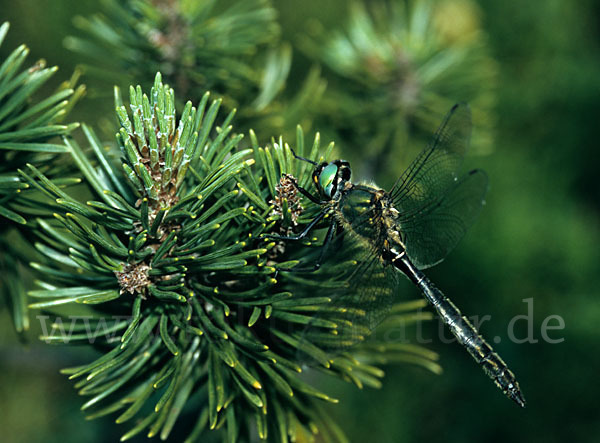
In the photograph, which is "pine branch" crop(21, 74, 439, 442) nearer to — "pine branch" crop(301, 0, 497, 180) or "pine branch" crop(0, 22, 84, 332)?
"pine branch" crop(0, 22, 84, 332)

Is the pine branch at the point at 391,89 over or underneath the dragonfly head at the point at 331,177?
over

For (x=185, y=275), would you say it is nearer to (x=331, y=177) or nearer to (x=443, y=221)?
(x=331, y=177)

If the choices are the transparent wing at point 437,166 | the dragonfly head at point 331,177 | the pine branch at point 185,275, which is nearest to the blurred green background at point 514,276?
the transparent wing at point 437,166

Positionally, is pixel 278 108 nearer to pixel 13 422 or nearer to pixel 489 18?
pixel 489 18

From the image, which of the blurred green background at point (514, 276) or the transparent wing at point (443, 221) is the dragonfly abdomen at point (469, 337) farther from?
the blurred green background at point (514, 276)

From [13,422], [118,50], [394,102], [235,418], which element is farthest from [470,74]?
[13,422]

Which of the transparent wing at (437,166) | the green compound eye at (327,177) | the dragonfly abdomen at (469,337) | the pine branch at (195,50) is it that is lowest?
the dragonfly abdomen at (469,337)

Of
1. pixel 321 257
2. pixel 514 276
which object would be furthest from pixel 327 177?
pixel 514 276
